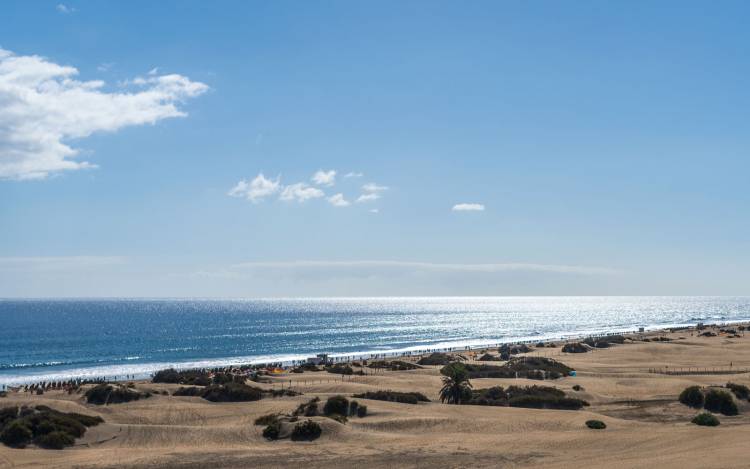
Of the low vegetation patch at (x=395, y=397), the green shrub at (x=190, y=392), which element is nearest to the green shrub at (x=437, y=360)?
the low vegetation patch at (x=395, y=397)

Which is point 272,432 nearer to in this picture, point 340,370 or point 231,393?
point 231,393

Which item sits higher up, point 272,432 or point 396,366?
point 272,432

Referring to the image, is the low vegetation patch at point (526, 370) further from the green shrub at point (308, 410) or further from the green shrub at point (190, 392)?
the green shrub at point (190, 392)

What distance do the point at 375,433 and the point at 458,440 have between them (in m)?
5.05

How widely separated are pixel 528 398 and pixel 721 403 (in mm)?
12012

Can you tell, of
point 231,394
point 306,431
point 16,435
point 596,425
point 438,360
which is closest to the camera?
point 16,435

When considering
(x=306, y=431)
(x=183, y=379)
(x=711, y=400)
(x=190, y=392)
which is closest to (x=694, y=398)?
(x=711, y=400)

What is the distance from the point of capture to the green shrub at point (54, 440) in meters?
30.4

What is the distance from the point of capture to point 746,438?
2806 cm

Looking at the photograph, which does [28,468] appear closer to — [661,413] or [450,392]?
[450,392]

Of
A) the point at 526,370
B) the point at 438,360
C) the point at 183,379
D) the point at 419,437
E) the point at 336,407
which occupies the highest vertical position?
the point at 336,407

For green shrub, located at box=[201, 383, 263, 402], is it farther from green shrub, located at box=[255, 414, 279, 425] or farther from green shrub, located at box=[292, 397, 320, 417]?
green shrub, located at box=[255, 414, 279, 425]

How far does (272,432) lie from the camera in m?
32.3

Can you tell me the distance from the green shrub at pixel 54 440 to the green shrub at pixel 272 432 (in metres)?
10.0
